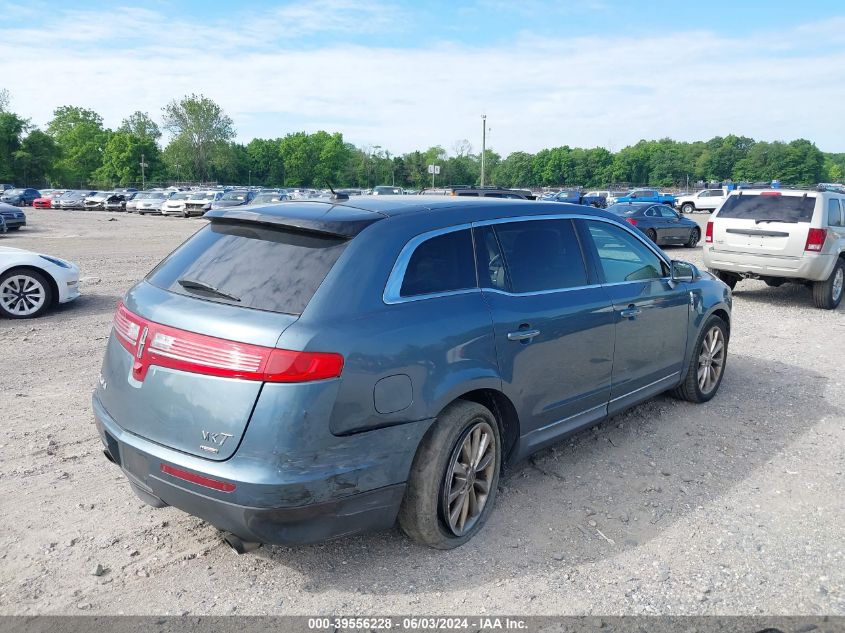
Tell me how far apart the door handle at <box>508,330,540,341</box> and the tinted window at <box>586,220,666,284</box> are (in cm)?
102

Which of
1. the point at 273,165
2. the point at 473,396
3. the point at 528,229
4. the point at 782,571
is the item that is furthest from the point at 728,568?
the point at 273,165

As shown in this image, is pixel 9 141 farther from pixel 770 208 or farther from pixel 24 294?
pixel 770 208

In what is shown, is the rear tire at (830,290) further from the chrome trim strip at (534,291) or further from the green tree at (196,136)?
the green tree at (196,136)

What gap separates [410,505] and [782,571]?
189cm

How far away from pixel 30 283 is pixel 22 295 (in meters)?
0.19

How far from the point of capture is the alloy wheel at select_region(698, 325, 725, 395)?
5836mm

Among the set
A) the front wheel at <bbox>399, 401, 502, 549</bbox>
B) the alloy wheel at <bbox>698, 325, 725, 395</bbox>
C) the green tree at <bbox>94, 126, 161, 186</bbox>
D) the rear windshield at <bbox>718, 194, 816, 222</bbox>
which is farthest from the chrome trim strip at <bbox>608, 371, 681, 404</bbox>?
the green tree at <bbox>94, 126, 161, 186</bbox>

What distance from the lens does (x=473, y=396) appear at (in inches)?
142

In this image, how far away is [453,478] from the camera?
349 cm

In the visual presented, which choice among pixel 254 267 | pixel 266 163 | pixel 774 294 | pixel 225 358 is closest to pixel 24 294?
pixel 254 267

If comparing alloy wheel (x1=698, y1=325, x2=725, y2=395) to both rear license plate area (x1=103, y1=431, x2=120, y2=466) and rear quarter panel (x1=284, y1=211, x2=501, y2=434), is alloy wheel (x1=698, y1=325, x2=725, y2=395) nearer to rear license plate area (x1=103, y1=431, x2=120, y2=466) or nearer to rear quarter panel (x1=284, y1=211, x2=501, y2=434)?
rear quarter panel (x1=284, y1=211, x2=501, y2=434)

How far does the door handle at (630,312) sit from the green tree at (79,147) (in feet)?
361

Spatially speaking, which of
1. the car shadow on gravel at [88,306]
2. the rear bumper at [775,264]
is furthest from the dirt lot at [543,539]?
the rear bumper at [775,264]

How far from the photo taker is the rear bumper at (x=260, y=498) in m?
2.82
